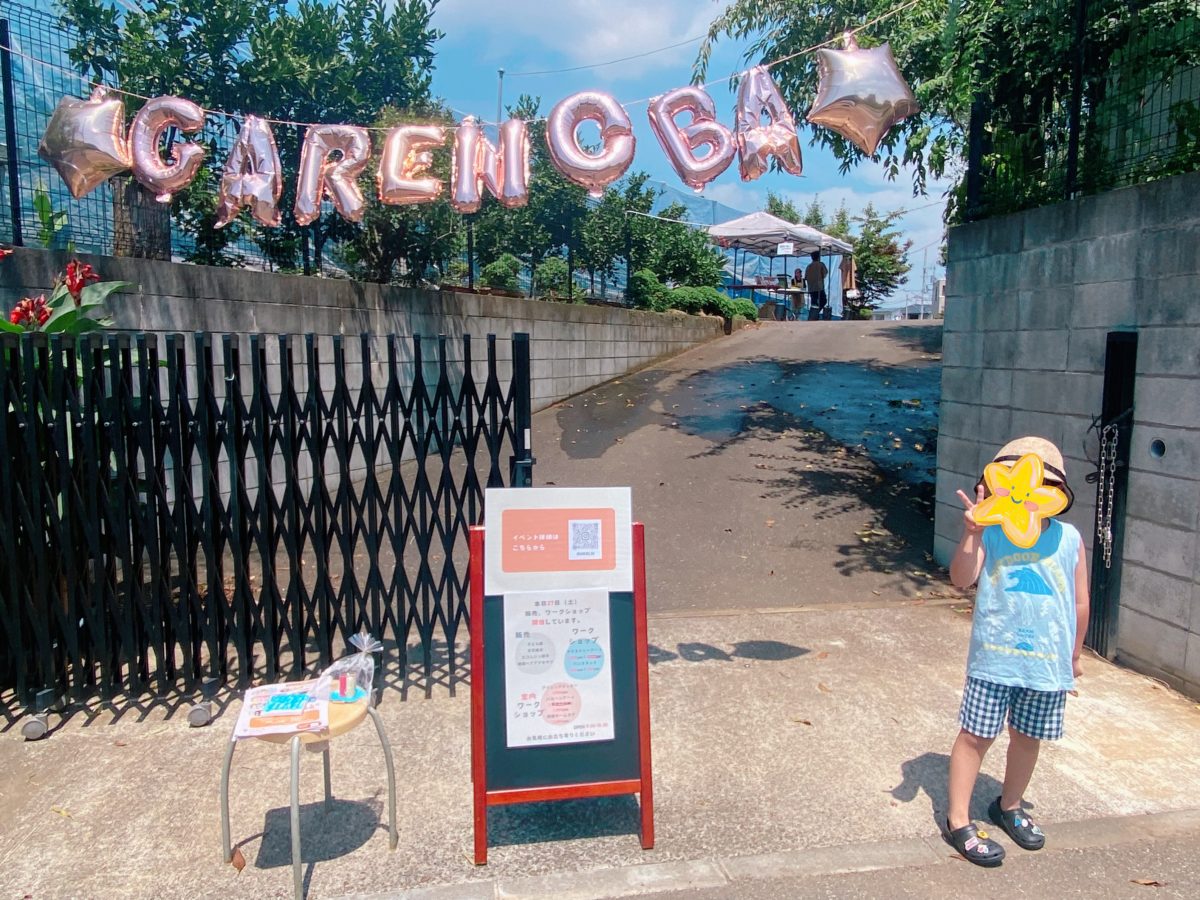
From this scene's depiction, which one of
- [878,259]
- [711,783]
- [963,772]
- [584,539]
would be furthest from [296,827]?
[878,259]

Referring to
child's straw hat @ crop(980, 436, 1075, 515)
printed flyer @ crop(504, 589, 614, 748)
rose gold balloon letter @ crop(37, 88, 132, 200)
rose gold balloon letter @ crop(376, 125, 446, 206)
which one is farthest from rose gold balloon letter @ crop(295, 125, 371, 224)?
child's straw hat @ crop(980, 436, 1075, 515)

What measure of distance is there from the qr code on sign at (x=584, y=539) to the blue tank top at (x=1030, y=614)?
1.46 m

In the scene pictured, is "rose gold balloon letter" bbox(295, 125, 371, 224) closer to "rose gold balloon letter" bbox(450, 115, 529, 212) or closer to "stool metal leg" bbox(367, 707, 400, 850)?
"rose gold balloon letter" bbox(450, 115, 529, 212)

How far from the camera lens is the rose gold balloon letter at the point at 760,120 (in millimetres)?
5273

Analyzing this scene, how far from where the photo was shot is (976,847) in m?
3.01

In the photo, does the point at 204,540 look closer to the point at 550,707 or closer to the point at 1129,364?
the point at 550,707

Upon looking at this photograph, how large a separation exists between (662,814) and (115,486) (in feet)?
10.6

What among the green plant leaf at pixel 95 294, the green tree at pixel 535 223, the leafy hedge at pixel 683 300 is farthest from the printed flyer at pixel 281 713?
the green tree at pixel 535 223

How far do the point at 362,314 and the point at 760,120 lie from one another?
4653mm

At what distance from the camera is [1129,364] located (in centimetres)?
479

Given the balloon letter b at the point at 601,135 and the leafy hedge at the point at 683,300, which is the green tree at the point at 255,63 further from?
the leafy hedge at the point at 683,300

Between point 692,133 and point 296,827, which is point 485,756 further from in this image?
point 692,133

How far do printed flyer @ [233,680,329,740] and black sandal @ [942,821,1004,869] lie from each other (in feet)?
7.71

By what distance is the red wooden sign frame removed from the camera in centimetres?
305
